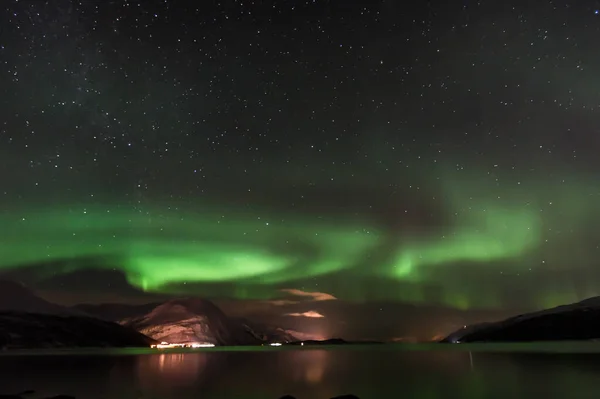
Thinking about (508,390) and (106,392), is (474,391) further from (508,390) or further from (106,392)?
(106,392)

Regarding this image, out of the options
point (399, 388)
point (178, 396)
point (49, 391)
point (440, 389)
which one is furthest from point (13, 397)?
point (440, 389)

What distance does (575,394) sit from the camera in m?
50.0

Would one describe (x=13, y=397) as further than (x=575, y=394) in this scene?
No

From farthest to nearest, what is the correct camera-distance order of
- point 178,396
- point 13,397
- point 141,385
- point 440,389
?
point 141,385
point 440,389
point 178,396
point 13,397

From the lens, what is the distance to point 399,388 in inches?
2265

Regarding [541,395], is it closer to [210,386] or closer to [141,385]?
[210,386]

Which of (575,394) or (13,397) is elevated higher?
(13,397)

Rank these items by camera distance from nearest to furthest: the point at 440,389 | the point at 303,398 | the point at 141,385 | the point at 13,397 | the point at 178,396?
1. the point at 13,397
2. the point at 303,398
3. the point at 178,396
4. the point at 440,389
5. the point at 141,385

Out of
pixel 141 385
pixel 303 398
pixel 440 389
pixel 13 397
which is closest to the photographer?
pixel 13 397

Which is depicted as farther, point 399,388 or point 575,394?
point 399,388

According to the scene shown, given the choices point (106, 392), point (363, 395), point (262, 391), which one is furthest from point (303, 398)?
point (106, 392)

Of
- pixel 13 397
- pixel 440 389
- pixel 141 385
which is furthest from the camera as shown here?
pixel 141 385

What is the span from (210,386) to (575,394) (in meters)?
40.2

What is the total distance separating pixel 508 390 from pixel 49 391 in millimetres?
46491
